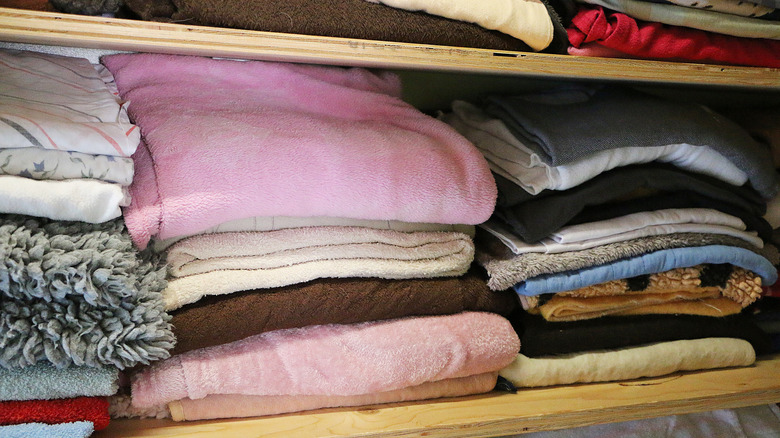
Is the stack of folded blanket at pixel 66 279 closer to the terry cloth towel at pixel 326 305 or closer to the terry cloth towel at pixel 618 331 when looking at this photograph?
the terry cloth towel at pixel 326 305

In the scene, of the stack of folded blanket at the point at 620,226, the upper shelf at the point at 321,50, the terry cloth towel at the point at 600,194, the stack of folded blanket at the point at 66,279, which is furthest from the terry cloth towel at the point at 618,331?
the stack of folded blanket at the point at 66,279

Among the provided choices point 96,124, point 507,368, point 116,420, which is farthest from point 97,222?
point 507,368

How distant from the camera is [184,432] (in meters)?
0.68

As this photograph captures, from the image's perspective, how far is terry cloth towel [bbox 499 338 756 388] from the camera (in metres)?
0.85

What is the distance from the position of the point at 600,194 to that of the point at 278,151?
437mm

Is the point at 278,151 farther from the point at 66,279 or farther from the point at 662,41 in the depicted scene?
the point at 662,41

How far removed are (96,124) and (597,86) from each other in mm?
727

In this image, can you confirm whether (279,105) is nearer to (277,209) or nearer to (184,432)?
(277,209)

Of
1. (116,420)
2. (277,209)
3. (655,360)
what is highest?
(277,209)

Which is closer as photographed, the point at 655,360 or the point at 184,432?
the point at 184,432

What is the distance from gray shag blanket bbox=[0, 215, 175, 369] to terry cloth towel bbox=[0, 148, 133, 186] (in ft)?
0.15

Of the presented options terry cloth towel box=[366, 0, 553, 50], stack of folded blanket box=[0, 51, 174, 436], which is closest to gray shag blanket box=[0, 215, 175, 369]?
stack of folded blanket box=[0, 51, 174, 436]

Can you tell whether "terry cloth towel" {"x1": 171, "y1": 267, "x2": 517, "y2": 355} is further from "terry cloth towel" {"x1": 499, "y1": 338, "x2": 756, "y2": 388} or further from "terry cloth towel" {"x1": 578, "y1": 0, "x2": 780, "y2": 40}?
"terry cloth towel" {"x1": 578, "y1": 0, "x2": 780, "y2": 40}

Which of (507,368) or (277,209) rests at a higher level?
(277,209)
